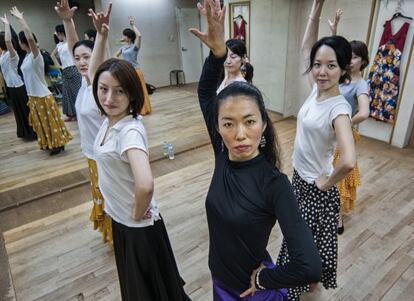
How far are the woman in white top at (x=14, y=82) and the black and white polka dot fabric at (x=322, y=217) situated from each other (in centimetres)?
385

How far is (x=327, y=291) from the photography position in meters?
1.87

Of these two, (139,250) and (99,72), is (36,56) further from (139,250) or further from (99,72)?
(139,250)

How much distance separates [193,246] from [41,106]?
2.78m

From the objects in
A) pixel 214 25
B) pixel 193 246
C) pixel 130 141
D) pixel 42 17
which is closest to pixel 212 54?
pixel 214 25

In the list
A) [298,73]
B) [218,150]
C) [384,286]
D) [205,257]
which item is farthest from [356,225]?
[298,73]

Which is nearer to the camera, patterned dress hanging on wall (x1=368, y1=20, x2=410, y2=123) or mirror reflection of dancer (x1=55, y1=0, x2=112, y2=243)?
mirror reflection of dancer (x1=55, y1=0, x2=112, y2=243)

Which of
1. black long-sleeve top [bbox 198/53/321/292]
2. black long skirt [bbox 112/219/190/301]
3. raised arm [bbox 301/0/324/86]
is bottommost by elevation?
black long skirt [bbox 112/219/190/301]

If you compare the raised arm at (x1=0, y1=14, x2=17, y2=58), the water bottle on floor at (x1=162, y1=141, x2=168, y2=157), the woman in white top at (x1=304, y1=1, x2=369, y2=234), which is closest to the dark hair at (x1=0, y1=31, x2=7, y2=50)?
the raised arm at (x1=0, y1=14, x2=17, y2=58)

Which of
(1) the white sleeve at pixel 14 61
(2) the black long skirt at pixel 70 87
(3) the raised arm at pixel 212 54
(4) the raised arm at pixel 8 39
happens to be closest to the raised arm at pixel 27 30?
(4) the raised arm at pixel 8 39

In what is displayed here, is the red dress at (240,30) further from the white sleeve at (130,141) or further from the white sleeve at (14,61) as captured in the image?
the white sleeve at (130,141)

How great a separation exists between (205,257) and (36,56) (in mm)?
2922

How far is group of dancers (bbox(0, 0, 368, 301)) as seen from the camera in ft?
2.85

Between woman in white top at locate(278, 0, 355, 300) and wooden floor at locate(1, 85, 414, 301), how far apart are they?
0.48 metres

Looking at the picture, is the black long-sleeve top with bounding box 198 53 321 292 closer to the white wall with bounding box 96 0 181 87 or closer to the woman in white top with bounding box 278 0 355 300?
the woman in white top with bounding box 278 0 355 300
